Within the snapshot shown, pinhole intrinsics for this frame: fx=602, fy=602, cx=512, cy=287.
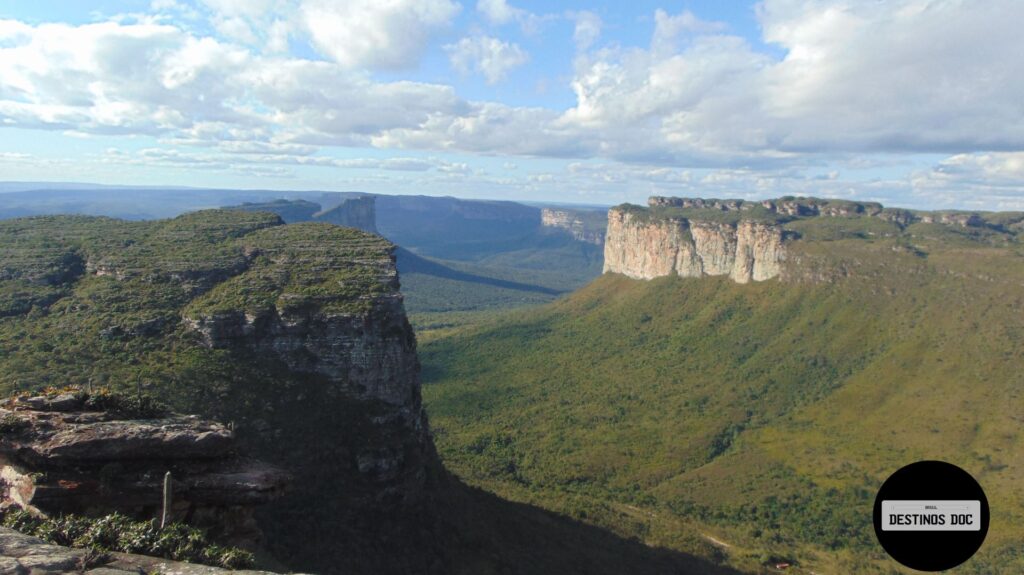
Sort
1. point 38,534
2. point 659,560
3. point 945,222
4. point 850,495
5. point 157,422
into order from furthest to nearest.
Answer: point 945,222 < point 850,495 < point 659,560 < point 157,422 < point 38,534

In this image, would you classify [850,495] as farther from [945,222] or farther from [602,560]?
[945,222]

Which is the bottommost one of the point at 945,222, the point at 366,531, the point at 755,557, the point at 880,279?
the point at 755,557

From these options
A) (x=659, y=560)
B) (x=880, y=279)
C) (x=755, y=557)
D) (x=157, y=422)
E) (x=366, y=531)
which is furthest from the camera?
(x=880, y=279)

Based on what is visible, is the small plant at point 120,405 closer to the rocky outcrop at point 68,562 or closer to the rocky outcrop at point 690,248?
the rocky outcrop at point 68,562

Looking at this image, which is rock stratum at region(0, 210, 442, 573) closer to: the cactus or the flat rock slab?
the flat rock slab

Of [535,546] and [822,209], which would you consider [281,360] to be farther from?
[822,209]

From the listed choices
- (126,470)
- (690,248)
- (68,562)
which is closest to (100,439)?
(126,470)

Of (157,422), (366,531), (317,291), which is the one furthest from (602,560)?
(157,422)

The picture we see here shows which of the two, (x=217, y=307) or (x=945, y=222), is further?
(x=945, y=222)

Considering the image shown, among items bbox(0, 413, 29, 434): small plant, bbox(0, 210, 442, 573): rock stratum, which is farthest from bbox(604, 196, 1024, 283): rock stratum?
bbox(0, 413, 29, 434): small plant
